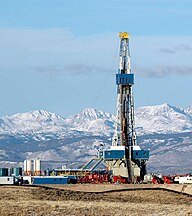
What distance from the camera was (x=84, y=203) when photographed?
9100cm

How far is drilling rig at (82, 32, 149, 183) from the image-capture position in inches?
6619

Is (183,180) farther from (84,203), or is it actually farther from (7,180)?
(84,203)

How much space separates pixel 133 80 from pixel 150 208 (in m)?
86.3

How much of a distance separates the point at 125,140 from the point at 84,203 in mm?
82300

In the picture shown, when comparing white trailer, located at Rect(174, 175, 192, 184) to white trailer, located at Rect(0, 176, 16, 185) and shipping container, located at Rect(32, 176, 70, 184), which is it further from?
white trailer, located at Rect(0, 176, 16, 185)

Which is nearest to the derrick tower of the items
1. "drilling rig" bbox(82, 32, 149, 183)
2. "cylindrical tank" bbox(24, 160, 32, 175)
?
"drilling rig" bbox(82, 32, 149, 183)

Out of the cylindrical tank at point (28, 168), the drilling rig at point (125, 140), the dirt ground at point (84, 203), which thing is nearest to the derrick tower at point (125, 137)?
the drilling rig at point (125, 140)

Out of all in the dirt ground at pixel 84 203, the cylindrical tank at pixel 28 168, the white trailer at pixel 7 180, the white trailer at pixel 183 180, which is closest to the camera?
the dirt ground at pixel 84 203

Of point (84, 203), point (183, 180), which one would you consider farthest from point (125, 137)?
point (84, 203)

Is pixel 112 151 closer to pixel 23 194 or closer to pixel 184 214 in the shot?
pixel 23 194

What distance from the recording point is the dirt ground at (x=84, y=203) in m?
82.9

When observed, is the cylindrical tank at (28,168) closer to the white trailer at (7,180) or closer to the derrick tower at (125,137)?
the derrick tower at (125,137)

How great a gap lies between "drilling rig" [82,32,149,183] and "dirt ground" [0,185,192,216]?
178ft

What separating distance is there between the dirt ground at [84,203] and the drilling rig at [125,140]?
54164 mm
